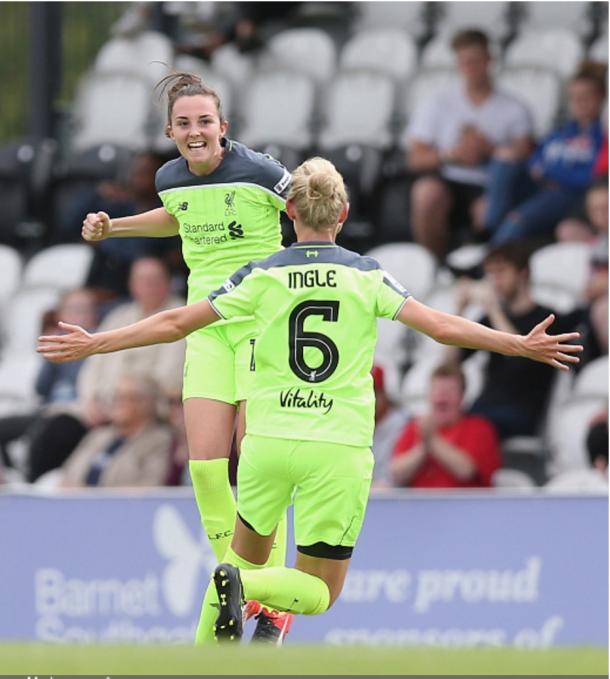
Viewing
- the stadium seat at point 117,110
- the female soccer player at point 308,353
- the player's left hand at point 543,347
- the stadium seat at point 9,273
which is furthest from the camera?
the stadium seat at point 117,110

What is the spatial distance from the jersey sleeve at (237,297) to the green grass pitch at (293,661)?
4.38 ft

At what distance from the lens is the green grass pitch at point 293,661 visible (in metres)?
6.00

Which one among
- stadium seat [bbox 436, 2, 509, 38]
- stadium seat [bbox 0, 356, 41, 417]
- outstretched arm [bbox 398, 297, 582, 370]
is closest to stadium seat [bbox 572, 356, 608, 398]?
stadium seat [bbox 0, 356, 41, 417]

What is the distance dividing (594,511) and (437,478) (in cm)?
118

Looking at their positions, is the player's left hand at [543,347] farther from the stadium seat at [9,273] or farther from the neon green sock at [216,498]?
the stadium seat at [9,273]

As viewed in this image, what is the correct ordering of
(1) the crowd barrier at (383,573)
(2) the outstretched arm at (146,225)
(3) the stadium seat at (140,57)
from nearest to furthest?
(2) the outstretched arm at (146,225)
(1) the crowd barrier at (383,573)
(3) the stadium seat at (140,57)

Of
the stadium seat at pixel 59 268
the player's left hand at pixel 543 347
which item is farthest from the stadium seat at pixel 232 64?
the player's left hand at pixel 543 347

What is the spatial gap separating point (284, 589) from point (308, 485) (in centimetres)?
42

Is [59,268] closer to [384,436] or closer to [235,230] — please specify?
[384,436]

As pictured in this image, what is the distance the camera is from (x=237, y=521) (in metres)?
7.48

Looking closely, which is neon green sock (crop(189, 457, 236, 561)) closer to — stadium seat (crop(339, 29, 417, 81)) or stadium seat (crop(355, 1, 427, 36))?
stadium seat (crop(339, 29, 417, 81))

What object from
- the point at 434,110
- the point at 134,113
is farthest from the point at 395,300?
the point at 134,113

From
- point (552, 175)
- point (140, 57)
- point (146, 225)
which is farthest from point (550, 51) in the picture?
point (146, 225)

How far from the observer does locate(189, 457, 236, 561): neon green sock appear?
7805mm
